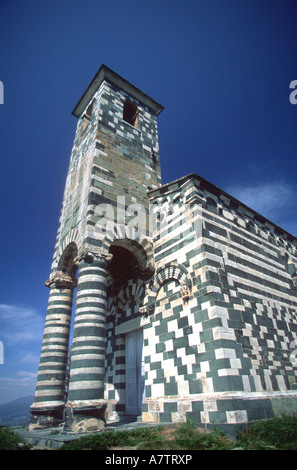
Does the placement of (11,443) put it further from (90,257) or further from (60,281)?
(60,281)

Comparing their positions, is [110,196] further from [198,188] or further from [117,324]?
[117,324]

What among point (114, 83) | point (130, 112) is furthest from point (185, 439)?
point (114, 83)

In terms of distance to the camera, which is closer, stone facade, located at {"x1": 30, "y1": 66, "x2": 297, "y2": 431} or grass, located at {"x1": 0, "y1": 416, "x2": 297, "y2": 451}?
grass, located at {"x1": 0, "y1": 416, "x2": 297, "y2": 451}

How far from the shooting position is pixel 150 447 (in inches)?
175

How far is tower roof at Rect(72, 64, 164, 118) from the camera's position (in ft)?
43.6

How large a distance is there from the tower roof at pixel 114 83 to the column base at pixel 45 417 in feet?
45.4

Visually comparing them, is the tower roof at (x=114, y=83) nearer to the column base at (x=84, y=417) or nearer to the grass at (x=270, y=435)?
the column base at (x=84, y=417)

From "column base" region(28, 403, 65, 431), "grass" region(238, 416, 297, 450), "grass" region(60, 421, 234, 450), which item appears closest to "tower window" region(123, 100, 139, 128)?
"column base" region(28, 403, 65, 431)

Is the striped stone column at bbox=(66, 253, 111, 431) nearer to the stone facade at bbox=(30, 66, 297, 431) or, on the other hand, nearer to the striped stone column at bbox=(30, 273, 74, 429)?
the stone facade at bbox=(30, 66, 297, 431)

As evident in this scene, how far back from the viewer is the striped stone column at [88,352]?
6223 millimetres

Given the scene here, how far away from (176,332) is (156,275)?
81.2 inches

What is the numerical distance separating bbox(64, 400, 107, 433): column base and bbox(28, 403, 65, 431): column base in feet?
7.42
